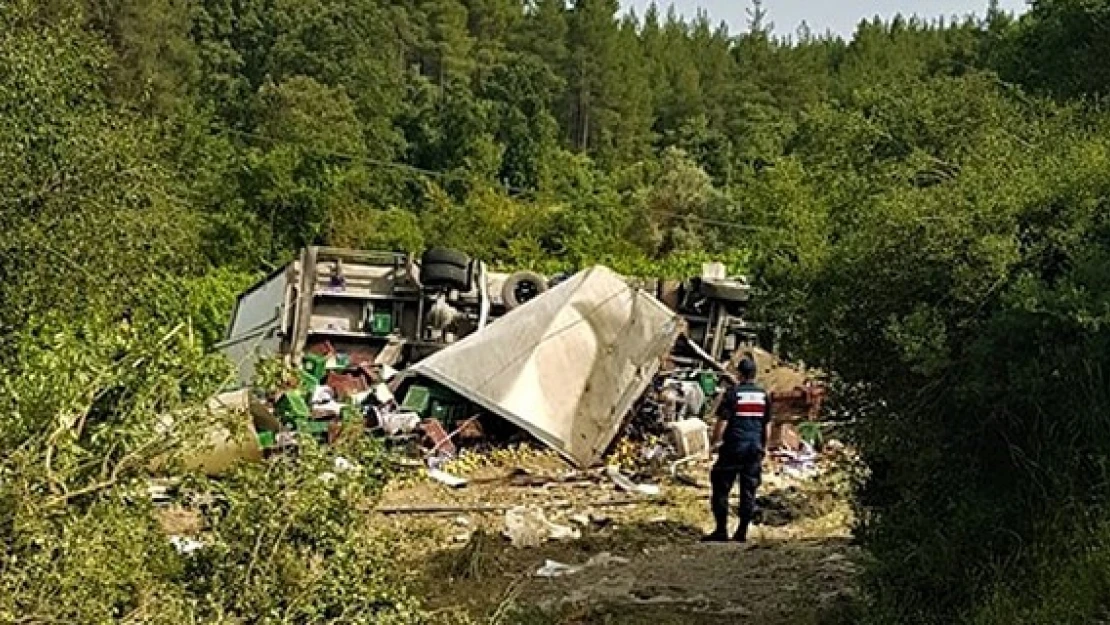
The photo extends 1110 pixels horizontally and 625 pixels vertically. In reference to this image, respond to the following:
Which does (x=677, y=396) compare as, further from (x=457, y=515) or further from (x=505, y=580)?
(x=505, y=580)

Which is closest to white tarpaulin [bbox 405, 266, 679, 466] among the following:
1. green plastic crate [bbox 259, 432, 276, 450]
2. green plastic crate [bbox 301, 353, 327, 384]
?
green plastic crate [bbox 301, 353, 327, 384]

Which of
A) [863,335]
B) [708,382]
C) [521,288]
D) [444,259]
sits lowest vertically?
[708,382]

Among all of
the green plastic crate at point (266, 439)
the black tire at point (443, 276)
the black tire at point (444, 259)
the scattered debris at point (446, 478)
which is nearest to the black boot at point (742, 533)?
the scattered debris at point (446, 478)

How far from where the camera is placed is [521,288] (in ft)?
55.5

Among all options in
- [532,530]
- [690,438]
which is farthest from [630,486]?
[532,530]

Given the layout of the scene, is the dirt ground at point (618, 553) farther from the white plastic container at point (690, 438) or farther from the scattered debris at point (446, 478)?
the white plastic container at point (690, 438)

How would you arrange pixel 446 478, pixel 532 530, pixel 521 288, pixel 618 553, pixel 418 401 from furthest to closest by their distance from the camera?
pixel 521 288 → pixel 418 401 → pixel 446 478 → pixel 532 530 → pixel 618 553

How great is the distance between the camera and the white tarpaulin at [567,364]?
567 inches

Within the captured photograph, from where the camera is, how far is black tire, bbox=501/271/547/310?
16688 millimetres

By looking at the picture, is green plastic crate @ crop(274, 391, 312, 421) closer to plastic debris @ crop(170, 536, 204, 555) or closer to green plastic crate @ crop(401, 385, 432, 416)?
green plastic crate @ crop(401, 385, 432, 416)

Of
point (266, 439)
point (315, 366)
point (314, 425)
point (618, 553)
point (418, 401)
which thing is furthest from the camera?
point (315, 366)

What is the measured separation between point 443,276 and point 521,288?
44.3 inches

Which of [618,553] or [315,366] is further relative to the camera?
[315,366]

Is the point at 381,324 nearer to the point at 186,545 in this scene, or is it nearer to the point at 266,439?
the point at 266,439
